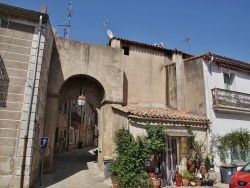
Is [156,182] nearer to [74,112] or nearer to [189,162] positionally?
[189,162]

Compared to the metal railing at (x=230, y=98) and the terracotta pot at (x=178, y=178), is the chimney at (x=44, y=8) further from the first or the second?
the metal railing at (x=230, y=98)

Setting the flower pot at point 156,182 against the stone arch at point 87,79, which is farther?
the stone arch at point 87,79

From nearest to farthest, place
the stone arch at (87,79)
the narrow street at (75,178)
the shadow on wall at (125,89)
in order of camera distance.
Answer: the narrow street at (75,178)
the stone arch at (87,79)
the shadow on wall at (125,89)

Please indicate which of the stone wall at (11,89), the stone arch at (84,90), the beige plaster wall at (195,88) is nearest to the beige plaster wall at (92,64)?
the stone arch at (84,90)

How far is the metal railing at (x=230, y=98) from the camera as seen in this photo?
43.7 feet

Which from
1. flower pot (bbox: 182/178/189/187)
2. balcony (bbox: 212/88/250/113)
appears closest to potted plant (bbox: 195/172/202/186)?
flower pot (bbox: 182/178/189/187)

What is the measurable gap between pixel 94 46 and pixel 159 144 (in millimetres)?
7027

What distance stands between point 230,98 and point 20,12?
12174 mm

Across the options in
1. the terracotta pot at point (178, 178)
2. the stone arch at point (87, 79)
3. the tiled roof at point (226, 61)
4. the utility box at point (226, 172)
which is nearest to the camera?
the terracotta pot at point (178, 178)

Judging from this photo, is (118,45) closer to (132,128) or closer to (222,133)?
(132,128)

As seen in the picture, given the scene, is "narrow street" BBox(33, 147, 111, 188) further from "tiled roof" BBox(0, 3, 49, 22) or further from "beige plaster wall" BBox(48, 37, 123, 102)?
"tiled roof" BBox(0, 3, 49, 22)

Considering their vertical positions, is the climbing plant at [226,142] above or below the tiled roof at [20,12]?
below

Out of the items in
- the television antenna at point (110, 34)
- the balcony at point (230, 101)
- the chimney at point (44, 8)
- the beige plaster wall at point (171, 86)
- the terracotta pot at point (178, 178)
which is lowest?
the terracotta pot at point (178, 178)

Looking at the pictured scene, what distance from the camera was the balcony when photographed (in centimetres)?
1327
